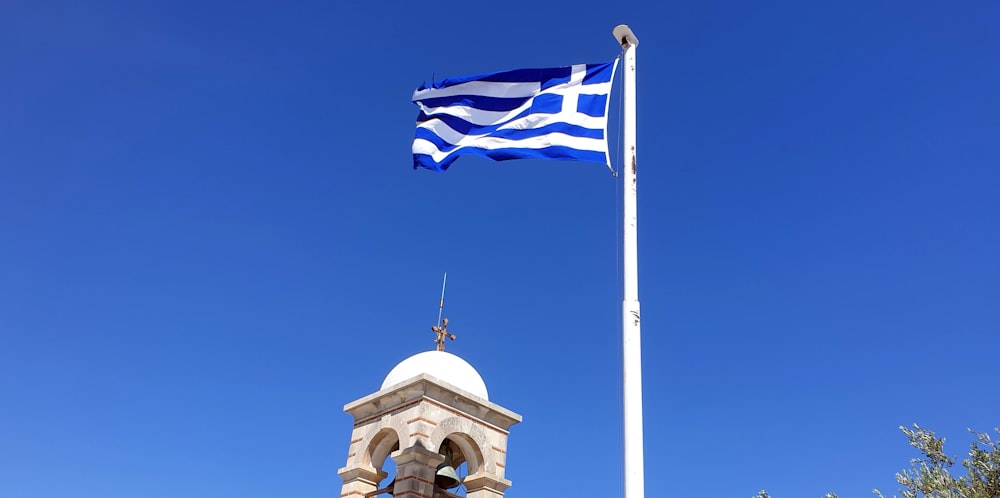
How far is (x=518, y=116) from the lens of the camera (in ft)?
31.2

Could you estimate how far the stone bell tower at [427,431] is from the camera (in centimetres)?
1179

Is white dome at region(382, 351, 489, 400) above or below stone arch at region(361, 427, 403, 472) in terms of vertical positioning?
above

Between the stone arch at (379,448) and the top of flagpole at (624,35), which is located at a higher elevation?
the top of flagpole at (624,35)

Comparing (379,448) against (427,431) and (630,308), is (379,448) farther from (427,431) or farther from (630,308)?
(630,308)

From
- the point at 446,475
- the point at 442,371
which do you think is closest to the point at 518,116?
the point at 442,371

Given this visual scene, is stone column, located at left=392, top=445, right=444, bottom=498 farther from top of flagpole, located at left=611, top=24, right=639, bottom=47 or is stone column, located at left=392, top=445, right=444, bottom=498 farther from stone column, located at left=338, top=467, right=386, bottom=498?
top of flagpole, located at left=611, top=24, right=639, bottom=47

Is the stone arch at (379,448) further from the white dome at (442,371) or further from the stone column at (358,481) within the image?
the white dome at (442,371)

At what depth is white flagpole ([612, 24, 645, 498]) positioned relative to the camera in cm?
686

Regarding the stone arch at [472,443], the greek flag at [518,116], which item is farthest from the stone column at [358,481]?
the greek flag at [518,116]

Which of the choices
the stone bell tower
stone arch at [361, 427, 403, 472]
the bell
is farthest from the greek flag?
the bell

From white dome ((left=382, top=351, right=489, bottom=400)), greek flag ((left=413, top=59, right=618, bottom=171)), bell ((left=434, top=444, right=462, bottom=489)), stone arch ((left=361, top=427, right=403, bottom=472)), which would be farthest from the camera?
white dome ((left=382, top=351, right=489, bottom=400))

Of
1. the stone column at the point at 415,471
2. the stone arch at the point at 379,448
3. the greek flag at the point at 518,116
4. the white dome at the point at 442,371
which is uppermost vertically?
the greek flag at the point at 518,116

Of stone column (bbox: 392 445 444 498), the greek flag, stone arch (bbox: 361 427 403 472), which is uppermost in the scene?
the greek flag

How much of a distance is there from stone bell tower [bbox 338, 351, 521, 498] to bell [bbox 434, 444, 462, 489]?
28 mm
